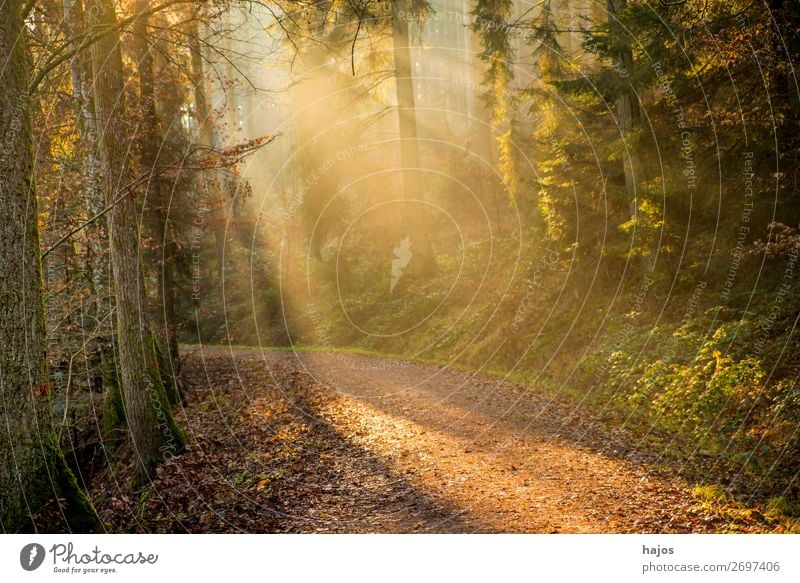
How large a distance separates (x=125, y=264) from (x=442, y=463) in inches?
223

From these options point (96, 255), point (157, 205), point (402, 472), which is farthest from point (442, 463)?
point (157, 205)

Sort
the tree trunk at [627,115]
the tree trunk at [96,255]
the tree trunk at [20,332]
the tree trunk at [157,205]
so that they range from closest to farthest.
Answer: the tree trunk at [20,332]
the tree trunk at [96,255]
the tree trunk at [627,115]
the tree trunk at [157,205]

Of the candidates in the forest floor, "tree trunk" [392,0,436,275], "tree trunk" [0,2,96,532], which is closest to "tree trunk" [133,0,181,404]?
the forest floor

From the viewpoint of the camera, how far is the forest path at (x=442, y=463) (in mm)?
6449

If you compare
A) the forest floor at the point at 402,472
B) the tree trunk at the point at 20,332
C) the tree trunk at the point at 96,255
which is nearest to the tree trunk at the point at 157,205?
the tree trunk at the point at 96,255

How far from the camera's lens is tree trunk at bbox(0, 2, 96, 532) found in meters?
5.77

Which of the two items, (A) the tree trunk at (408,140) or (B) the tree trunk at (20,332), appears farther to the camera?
(A) the tree trunk at (408,140)

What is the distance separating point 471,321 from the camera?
61.9ft

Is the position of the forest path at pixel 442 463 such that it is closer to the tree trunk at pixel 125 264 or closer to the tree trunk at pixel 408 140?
the tree trunk at pixel 125 264

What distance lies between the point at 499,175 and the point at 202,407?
16747 mm

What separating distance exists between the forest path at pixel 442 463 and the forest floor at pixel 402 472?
0.09 ft

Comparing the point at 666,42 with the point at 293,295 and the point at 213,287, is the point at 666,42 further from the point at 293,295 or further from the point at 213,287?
the point at 213,287

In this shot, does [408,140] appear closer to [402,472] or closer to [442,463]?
[442,463]
